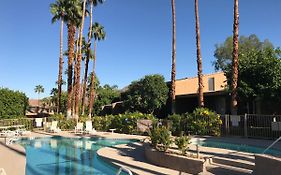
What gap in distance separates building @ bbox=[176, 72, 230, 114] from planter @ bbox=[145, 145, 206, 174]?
701 inches

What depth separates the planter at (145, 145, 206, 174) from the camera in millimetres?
9711

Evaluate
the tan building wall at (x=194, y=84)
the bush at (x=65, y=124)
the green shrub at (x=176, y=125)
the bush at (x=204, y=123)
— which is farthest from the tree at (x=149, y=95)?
the bush at (x=204, y=123)

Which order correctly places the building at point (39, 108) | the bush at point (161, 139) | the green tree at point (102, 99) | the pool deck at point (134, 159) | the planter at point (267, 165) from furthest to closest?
the building at point (39, 108)
the green tree at point (102, 99)
the bush at point (161, 139)
the pool deck at point (134, 159)
the planter at point (267, 165)

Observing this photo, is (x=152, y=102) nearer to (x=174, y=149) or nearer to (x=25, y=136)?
(x=25, y=136)

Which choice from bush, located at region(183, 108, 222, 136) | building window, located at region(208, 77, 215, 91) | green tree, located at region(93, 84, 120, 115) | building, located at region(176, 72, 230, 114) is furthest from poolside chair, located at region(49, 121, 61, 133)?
green tree, located at region(93, 84, 120, 115)

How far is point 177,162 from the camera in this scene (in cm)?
1025

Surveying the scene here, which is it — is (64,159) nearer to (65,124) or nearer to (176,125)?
(176,125)

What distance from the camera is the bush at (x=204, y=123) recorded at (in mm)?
19875

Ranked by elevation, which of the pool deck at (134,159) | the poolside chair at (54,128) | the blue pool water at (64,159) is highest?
the poolside chair at (54,128)

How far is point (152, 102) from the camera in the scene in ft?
114

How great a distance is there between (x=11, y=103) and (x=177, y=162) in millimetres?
24052

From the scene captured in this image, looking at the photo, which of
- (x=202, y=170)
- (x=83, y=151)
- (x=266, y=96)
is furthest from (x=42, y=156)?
(x=266, y=96)

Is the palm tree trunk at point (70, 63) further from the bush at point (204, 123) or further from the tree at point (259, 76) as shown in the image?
the tree at point (259, 76)

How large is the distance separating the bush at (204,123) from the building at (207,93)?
844 centimetres
